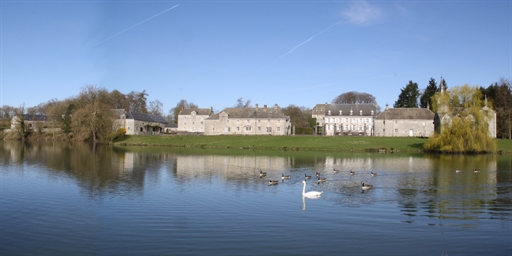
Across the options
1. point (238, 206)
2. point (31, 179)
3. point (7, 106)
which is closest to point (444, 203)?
point (238, 206)

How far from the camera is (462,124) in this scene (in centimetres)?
4972

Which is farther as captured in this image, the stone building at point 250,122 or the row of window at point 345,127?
the row of window at point 345,127

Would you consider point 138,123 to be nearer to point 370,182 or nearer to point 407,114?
point 407,114

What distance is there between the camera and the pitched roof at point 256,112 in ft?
273

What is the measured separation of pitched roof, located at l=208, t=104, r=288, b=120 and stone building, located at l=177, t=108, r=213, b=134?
35.6 ft

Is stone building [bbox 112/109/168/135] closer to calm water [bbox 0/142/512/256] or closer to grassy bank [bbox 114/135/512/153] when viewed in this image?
grassy bank [bbox 114/135/512/153]

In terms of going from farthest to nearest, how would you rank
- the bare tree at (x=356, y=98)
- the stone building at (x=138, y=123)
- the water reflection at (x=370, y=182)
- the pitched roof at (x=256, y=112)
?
the bare tree at (x=356, y=98), the stone building at (x=138, y=123), the pitched roof at (x=256, y=112), the water reflection at (x=370, y=182)

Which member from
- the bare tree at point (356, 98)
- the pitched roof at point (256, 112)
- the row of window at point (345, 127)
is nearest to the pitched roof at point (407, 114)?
the row of window at point (345, 127)

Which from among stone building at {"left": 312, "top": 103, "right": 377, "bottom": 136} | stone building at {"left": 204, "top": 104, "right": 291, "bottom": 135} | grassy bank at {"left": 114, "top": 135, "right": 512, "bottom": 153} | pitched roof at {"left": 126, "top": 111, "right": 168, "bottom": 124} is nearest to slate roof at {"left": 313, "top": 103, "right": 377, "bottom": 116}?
stone building at {"left": 312, "top": 103, "right": 377, "bottom": 136}

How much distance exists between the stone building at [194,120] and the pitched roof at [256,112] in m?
10.8

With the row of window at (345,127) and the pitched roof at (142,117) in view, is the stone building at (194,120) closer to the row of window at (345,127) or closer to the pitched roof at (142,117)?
the pitched roof at (142,117)

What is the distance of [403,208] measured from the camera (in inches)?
677

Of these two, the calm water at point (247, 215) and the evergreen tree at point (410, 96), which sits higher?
the evergreen tree at point (410, 96)

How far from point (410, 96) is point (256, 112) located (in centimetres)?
3672
